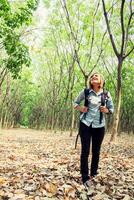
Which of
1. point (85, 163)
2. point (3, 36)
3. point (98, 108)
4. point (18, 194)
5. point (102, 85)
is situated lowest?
point (18, 194)

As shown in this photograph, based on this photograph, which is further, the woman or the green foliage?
the green foliage

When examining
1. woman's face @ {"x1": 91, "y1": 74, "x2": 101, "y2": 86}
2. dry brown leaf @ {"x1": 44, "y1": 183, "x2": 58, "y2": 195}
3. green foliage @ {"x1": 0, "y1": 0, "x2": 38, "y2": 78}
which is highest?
green foliage @ {"x1": 0, "y1": 0, "x2": 38, "y2": 78}

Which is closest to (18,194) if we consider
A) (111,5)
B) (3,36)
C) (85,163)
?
(85,163)

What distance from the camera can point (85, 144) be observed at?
741cm

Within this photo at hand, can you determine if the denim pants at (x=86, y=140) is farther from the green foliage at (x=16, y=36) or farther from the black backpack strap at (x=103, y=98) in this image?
the green foliage at (x=16, y=36)

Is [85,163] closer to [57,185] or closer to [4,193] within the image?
[57,185]

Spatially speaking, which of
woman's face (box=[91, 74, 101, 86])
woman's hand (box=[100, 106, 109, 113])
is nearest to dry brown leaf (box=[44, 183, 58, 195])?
woman's hand (box=[100, 106, 109, 113])

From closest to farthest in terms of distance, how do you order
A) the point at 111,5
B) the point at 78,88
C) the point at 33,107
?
the point at 111,5 → the point at 78,88 → the point at 33,107

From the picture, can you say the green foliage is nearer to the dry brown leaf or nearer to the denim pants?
the denim pants

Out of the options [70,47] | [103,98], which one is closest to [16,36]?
[103,98]

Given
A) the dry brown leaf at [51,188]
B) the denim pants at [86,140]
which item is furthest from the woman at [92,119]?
the dry brown leaf at [51,188]

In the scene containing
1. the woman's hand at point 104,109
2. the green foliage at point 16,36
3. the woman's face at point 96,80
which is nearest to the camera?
the woman's hand at point 104,109

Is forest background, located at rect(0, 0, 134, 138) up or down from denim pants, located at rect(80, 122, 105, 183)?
up

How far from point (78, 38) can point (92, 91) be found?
21824 mm
